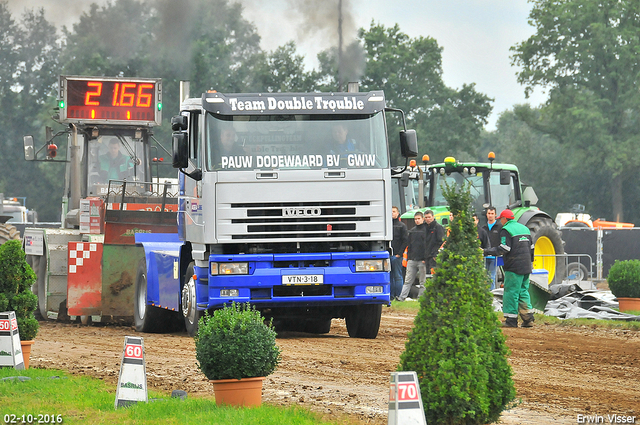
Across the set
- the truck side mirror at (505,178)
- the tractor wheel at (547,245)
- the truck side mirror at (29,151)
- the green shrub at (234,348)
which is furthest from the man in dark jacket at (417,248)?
the green shrub at (234,348)

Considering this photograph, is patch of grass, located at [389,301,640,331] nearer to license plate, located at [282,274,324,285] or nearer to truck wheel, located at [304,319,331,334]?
truck wheel, located at [304,319,331,334]

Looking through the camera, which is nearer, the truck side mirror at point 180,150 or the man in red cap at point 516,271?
the truck side mirror at point 180,150

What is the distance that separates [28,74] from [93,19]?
4829 centimetres

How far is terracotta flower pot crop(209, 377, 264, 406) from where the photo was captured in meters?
7.56

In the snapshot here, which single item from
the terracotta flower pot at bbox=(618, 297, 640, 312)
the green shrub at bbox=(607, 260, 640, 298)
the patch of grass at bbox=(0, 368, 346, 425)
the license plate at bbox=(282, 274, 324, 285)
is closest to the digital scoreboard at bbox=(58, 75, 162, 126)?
the license plate at bbox=(282, 274, 324, 285)

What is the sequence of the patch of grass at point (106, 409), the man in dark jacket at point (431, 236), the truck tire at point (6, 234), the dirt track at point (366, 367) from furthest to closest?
the truck tire at point (6, 234) < the man in dark jacket at point (431, 236) < the dirt track at point (366, 367) < the patch of grass at point (106, 409)

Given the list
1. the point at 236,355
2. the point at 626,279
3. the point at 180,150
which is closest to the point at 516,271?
the point at 626,279

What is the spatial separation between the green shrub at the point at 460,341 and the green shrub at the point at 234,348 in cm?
A: 154

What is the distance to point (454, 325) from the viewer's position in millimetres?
6152

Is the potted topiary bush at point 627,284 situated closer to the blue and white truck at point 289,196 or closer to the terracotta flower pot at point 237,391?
the blue and white truck at point 289,196

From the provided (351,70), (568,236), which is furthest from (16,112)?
(568,236)

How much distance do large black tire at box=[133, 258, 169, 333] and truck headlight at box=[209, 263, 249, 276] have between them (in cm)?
309

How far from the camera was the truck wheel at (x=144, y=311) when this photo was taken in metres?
15.2

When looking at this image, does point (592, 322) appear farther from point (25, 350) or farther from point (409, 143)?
point (25, 350)
